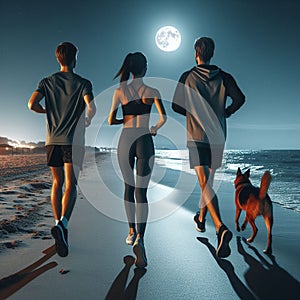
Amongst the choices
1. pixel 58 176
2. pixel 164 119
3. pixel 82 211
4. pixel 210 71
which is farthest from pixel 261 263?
pixel 82 211

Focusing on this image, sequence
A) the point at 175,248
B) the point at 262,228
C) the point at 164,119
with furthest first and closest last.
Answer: the point at 262,228 < the point at 175,248 < the point at 164,119

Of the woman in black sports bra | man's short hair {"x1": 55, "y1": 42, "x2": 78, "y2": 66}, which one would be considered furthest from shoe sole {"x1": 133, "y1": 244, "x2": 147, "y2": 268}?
man's short hair {"x1": 55, "y1": 42, "x2": 78, "y2": 66}

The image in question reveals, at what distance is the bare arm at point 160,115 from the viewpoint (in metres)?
2.96

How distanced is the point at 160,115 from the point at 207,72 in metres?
0.71

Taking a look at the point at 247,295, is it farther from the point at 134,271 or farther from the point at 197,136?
the point at 197,136

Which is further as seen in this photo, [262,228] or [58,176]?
[262,228]

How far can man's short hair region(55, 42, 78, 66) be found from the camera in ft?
9.93

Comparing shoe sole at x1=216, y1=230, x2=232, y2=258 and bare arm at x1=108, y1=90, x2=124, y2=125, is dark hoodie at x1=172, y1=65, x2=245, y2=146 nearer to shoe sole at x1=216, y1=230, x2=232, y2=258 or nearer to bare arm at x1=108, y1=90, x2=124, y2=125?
bare arm at x1=108, y1=90, x2=124, y2=125

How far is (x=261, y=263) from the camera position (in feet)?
9.12

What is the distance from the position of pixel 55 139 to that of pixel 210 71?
187 cm

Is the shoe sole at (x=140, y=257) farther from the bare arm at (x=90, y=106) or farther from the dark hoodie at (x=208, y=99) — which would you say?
the bare arm at (x=90, y=106)

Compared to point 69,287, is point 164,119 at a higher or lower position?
higher

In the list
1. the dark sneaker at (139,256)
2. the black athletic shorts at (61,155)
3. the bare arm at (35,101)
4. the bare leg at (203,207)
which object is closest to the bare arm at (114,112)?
the black athletic shorts at (61,155)

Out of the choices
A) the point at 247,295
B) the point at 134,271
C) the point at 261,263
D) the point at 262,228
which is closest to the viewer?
the point at 247,295
